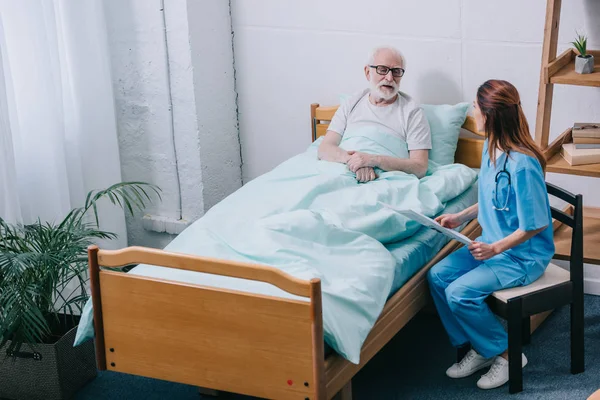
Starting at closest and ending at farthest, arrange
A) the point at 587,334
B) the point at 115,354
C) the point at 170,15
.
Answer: the point at 115,354, the point at 587,334, the point at 170,15

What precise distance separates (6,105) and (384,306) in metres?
1.61

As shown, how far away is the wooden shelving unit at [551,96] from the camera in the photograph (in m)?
3.07

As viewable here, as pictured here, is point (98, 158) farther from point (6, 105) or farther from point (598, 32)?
point (598, 32)

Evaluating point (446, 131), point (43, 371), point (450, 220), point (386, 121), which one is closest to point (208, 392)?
point (43, 371)

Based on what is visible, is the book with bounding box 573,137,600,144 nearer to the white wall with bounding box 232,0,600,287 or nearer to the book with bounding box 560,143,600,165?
the book with bounding box 560,143,600,165

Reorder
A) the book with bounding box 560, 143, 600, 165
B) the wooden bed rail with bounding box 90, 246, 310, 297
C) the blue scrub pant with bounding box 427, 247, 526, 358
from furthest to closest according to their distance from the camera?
1. the book with bounding box 560, 143, 600, 165
2. the blue scrub pant with bounding box 427, 247, 526, 358
3. the wooden bed rail with bounding box 90, 246, 310, 297

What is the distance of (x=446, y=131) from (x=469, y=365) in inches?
38.7

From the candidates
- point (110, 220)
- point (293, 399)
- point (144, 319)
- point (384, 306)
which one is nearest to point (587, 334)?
point (384, 306)

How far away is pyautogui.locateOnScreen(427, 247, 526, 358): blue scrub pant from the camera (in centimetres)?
291

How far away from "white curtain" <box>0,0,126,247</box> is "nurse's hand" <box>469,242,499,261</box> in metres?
1.71

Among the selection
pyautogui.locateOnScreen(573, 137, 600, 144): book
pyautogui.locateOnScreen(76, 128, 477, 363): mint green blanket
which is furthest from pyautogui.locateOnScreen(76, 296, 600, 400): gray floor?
pyautogui.locateOnScreen(573, 137, 600, 144): book

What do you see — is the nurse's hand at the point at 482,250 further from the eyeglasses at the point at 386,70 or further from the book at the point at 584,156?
the eyeglasses at the point at 386,70

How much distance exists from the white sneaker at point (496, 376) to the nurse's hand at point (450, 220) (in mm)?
475

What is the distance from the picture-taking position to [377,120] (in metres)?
3.59
